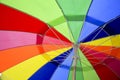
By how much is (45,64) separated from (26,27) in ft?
2.65

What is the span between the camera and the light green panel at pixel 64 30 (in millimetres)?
3139

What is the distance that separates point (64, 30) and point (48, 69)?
2.99 feet

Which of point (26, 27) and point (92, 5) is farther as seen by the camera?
point (26, 27)

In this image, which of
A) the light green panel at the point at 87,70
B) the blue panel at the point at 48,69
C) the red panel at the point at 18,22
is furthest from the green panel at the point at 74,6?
the light green panel at the point at 87,70

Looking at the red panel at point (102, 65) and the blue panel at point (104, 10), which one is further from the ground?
the blue panel at point (104, 10)

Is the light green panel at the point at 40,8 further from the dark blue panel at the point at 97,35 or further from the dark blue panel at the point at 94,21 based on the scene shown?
the dark blue panel at the point at 97,35

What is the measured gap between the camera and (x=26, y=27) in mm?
3229

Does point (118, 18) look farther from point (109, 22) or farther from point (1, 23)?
point (1, 23)

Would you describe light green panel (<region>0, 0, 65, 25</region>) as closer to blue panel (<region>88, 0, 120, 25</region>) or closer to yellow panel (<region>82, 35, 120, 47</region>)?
blue panel (<region>88, 0, 120, 25</region>)

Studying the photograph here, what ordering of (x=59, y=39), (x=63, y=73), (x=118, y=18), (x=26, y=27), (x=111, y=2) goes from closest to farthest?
(x=111, y=2) → (x=118, y=18) → (x=26, y=27) → (x=59, y=39) → (x=63, y=73)

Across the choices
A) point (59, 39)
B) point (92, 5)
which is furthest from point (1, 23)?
point (92, 5)

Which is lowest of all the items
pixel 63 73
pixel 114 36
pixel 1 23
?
pixel 63 73

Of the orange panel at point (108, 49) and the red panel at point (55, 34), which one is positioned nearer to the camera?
the red panel at point (55, 34)

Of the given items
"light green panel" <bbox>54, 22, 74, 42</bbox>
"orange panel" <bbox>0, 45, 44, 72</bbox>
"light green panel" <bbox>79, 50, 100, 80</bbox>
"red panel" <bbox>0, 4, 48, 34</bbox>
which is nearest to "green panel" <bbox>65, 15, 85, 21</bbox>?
"light green panel" <bbox>54, 22, 74, 42</bbox>
